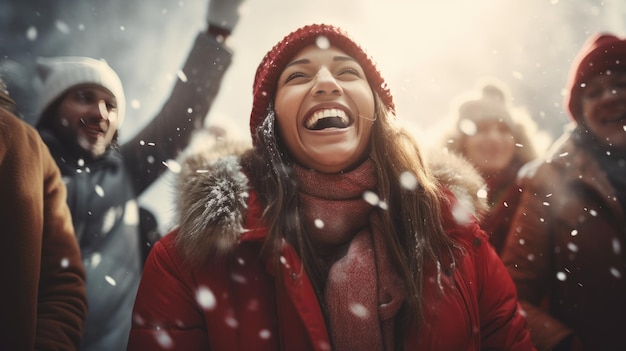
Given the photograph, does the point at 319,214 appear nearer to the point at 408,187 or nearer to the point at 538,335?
the point at 408,187

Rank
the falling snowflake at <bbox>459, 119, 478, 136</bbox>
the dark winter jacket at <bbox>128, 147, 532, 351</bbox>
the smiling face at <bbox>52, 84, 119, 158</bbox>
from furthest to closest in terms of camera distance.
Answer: the falling snowflake at <bbox>459, 119, 478, 136</bbox> < the smiling face at <bbox>52, 84, 119, 158</bbox> < the dark winter jacket at <bbox>128, 147, 532, 351</bbox>

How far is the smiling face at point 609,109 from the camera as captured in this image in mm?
1567

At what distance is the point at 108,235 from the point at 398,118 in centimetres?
147

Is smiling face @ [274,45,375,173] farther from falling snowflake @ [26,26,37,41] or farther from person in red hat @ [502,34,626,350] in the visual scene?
falling snowflake @ [26,26,37,41]

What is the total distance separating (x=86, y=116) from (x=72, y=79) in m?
0.19

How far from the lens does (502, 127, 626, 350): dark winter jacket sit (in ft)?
4.74

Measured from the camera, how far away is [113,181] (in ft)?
5.44

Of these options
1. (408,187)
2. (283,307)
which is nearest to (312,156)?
(408,187)

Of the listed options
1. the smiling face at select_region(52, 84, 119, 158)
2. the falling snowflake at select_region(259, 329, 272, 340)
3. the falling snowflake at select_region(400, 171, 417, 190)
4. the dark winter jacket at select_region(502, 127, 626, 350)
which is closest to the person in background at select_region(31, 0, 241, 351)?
the smiling face at select_region(52, 84, 119, 158)

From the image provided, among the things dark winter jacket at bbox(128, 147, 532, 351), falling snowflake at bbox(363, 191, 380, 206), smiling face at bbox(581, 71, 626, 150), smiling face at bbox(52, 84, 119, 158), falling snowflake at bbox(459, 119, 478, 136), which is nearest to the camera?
dark winter jacket at bbox(128, 147, 532, 351)

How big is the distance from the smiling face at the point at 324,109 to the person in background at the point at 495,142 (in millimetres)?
1000

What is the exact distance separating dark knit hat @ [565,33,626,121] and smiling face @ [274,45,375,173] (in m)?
1.24

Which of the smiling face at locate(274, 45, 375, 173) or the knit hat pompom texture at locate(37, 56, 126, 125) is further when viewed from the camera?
the knit hat pompom texture at locate(37, 56, 126, 125)

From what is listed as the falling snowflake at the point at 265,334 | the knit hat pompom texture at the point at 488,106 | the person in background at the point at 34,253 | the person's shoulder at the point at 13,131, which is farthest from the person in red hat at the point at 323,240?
the knit hat pompom texture at the point at 488,106
